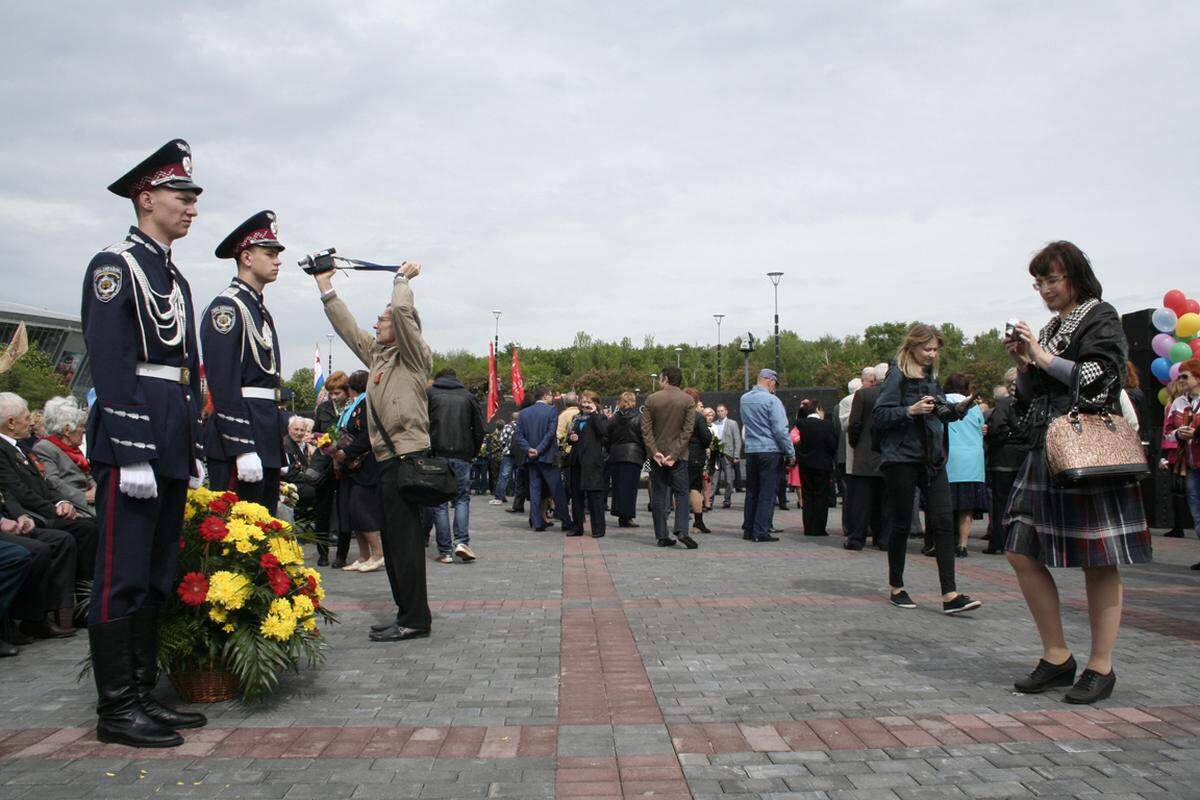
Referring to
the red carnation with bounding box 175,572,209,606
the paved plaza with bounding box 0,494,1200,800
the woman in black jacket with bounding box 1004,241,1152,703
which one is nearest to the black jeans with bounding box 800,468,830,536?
the paved plaza with bounding box 0,494,1200,800

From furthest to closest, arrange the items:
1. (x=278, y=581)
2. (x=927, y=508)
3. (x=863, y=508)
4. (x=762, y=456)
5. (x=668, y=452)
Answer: (x=762, y=456), (x=668, y=452), (x=863, y=508), (x=927, y=508), (x=278, y=581)

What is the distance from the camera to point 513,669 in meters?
5.08

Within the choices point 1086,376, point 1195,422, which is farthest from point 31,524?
point 1195,422

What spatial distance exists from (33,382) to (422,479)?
203 feet

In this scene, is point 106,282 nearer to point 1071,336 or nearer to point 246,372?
point 246,372

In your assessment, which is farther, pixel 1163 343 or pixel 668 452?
pixel 1163 343

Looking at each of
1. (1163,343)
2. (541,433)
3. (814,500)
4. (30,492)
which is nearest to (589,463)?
(541,433)

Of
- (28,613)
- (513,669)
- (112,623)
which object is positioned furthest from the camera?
(28,613)

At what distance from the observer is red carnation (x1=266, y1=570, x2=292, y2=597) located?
448cm

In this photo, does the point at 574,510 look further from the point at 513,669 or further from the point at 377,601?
the point at 513,669

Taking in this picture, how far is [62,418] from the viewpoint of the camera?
7184 mm

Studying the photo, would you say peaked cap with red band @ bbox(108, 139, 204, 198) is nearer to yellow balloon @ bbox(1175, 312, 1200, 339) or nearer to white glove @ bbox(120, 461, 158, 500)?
white glove @ bbox(120, 461, 158, 500)

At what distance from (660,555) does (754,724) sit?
6.14m

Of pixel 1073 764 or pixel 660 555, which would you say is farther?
pixel 660 555
